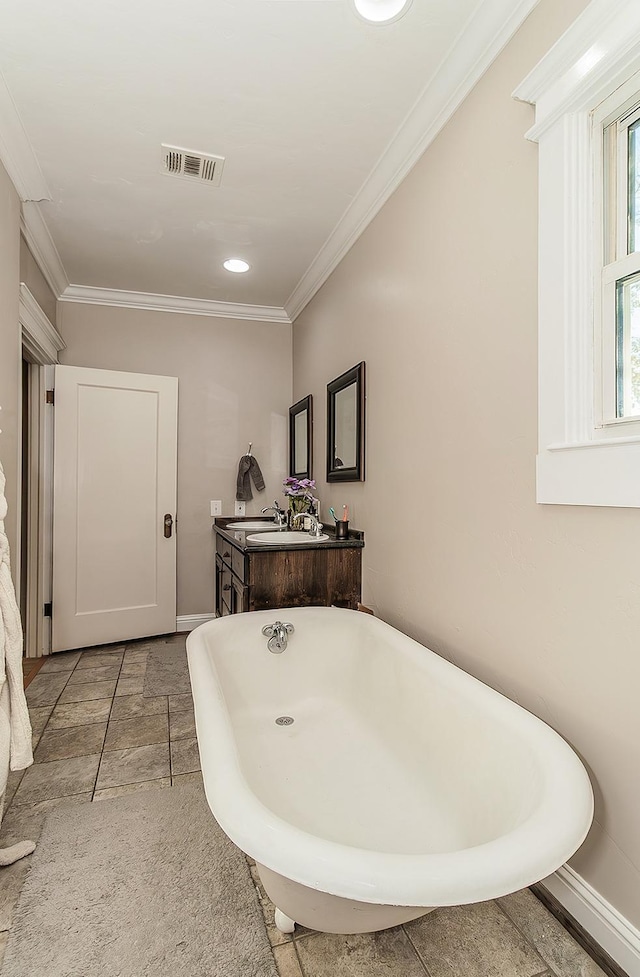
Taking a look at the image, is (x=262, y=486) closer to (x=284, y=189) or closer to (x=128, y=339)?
(x=128, y=339)

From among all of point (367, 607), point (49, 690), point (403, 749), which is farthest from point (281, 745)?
point (49, 690)

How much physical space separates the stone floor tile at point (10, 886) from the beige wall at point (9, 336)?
1.30 metres

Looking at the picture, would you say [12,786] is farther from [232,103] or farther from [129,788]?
[232,103]

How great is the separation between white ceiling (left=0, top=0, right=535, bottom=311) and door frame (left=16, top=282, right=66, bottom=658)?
0.89 m

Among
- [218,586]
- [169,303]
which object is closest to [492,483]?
[218,586]

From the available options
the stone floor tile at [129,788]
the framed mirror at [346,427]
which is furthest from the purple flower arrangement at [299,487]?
the stone floor tile at [129,788]

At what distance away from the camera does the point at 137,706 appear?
264 centimetres

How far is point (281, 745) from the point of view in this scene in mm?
1878

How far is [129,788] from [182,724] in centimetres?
53

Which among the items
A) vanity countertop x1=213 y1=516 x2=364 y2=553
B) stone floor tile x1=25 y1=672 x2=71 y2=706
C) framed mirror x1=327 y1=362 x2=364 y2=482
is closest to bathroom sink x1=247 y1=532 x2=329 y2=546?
vanity countertop x1=213 y1=516 x2=364 y2=553

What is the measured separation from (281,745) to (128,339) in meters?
3.08

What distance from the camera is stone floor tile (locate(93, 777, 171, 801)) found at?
6.15 feet

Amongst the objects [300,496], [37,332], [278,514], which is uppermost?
[37,332]

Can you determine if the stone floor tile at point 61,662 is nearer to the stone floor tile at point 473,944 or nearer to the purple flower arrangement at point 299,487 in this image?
the purple flower arrangement at point 299,487
